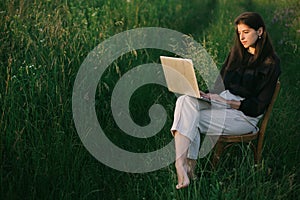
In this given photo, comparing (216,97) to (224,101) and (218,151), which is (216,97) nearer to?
(224,101)

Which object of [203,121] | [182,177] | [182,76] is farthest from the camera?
[203,121]

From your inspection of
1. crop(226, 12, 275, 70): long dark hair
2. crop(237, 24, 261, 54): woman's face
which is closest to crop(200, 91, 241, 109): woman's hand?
crop(226, 12, 275, 70): long dark hair

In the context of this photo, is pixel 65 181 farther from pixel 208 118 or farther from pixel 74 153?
pixel 208 118

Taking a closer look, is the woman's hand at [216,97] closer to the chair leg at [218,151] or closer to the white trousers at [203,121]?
the white trousers at [203,121]

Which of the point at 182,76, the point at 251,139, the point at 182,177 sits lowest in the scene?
the point at 182,177

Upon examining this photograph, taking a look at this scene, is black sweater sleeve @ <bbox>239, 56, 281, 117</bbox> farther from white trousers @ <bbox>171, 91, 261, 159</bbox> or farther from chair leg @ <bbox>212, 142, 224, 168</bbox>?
chair leg @ <bbox>212, 142, 224, 168</bbox>

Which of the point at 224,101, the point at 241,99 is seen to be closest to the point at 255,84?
A: the point at 241,99

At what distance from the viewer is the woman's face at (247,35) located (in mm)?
3699

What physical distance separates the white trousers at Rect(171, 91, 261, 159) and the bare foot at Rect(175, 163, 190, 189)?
7.9 inches

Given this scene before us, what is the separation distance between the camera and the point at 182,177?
130 inches

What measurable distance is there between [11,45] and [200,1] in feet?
14.4

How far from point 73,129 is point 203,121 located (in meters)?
0.90

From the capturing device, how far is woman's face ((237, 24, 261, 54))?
3.70 m

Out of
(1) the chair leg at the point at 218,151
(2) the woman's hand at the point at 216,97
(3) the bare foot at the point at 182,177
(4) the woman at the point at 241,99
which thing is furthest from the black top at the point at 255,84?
(3) the bare foot at the point at 182,177
